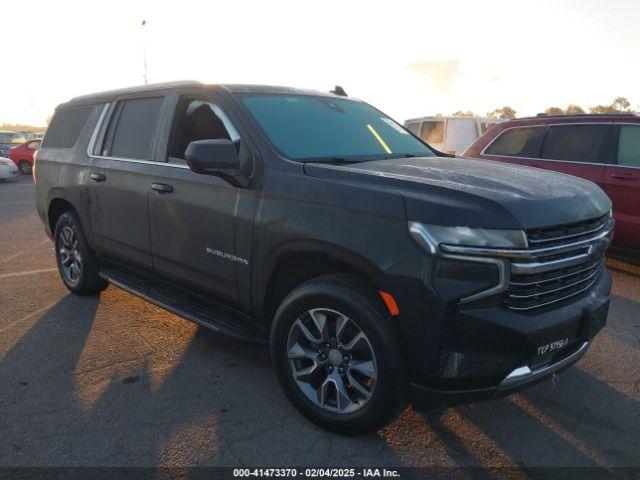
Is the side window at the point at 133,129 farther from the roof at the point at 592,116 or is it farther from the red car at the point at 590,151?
the roof at the point at 592,116

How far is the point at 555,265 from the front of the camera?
2.50 m

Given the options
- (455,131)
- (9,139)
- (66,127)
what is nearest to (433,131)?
(455,131)

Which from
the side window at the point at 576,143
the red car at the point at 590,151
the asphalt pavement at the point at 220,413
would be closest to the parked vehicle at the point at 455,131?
the red car at the point at 590,151

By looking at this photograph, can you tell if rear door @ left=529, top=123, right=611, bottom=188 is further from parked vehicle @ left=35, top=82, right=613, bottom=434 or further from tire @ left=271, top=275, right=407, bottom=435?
tire @ left=271, top=275, right=407, bottom=435

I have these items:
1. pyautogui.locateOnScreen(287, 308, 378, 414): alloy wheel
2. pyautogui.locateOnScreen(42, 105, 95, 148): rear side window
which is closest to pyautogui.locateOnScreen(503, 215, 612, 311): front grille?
pyautogui.locateOnScreen(287, 308, 378, 414): alloy wheel

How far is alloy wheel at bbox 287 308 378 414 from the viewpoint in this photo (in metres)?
2.68

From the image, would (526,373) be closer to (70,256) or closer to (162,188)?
(162,188)

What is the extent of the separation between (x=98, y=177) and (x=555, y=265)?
11.8 ft

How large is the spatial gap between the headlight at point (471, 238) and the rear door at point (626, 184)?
410cm

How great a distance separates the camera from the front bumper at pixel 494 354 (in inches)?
91.7

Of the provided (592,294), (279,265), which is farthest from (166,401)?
(592,294)

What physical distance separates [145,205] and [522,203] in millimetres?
2641

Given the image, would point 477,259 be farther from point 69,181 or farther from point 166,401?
point 69,181

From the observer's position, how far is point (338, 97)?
423 cm
